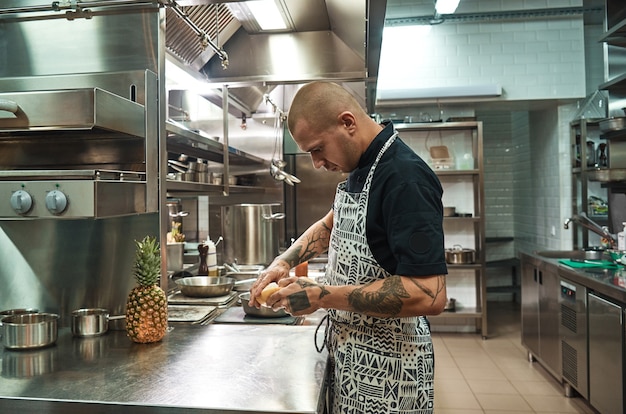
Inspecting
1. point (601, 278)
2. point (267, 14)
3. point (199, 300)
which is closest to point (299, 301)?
point (199, 300)

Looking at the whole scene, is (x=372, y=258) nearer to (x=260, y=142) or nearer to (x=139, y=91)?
(x=139, y=91)

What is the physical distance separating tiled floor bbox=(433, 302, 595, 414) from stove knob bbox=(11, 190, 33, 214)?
3.24 metres

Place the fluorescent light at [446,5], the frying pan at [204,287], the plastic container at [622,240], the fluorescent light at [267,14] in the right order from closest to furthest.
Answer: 1. the frying pan at [204,287]
2. the fluorescent light at [267,14]
3. the plastic container at [622,240]
4. the fluorescent light at [446,5]

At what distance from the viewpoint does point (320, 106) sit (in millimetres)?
1555

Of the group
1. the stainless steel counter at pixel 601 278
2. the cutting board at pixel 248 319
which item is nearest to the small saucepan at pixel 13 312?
the cutting board at pixel 248 319

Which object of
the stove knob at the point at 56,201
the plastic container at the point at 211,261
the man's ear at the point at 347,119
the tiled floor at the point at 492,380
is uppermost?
the man's ear at the point at 347,119

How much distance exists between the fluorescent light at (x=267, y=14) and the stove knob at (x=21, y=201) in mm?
1650

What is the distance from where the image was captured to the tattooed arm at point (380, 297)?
4.52 ft

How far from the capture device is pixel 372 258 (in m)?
1.56

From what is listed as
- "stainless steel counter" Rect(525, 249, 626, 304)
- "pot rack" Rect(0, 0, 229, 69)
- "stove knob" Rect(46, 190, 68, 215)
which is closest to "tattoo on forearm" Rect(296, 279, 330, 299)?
"stove knob" Rect(46, 190, 68, 215)

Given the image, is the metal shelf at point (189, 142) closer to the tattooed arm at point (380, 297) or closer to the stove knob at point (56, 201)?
the stove knob at point (56, 201)

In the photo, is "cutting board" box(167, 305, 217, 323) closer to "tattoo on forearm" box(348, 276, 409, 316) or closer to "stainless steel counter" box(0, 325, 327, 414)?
"stainless steel counter" box(0, 325, 327, 414)

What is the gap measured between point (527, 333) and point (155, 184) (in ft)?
13.9

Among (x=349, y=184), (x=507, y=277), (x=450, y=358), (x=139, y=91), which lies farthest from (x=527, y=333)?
(x=139, y=91)
